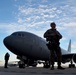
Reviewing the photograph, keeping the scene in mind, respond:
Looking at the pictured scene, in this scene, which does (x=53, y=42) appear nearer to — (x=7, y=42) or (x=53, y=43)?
(x=53, y=43)

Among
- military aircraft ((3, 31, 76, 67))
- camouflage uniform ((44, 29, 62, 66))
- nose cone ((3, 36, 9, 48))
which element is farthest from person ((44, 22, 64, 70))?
nose cone ((3, 36, 9, 48))

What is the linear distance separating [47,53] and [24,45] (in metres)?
4.67

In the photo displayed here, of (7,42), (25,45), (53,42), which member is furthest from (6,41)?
(53,42)

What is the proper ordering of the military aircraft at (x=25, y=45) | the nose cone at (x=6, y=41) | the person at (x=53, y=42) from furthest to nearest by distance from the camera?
the nose cone at (x=6, y=41)
the military aircraft at (x=25, y=45)
the person at (x=53, y=42)

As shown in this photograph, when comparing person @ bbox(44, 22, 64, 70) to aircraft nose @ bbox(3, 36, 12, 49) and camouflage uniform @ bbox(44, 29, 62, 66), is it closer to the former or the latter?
camouflage uniform @ bbox(44, 29, 62, 66)

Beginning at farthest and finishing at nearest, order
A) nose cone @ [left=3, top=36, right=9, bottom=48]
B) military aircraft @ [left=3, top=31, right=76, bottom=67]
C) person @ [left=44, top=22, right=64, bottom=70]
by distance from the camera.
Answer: nose cone @ [left=3, top=36, right=9, bottom=48]
military aircraft @ [left=3, top=31, right=76, bottom=67]
person @ [left=44, top=22, right=64, bottom=70]

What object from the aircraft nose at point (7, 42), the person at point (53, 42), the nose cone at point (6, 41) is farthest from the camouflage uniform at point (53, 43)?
the nose cone at point (6, 41)

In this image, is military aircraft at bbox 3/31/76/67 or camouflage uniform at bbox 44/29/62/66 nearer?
camouflage uniform at bbox 44/29/62/66

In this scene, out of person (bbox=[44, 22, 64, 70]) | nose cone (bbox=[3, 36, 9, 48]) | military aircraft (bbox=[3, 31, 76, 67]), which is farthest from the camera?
nose cone (bbox=[3, 36, 9, 48])

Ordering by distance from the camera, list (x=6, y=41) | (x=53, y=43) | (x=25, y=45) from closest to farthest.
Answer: (x=53, y=43) → (x=6, y=41) → (x=25, y=45)

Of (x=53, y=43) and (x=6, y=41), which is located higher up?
(x=6, y=41)

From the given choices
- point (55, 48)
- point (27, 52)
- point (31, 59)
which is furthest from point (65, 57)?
point (55, 48)

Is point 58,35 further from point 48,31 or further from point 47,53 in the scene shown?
point 47,53

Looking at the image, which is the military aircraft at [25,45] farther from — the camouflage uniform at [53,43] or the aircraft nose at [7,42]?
the camouflage uniform at [53,43]
